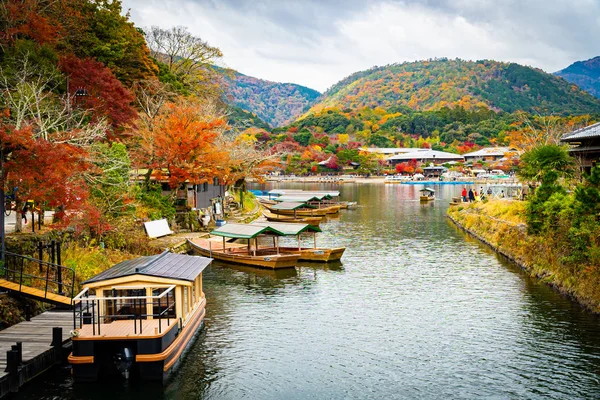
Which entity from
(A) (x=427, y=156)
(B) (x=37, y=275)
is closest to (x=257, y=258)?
(B) (x=37, y=275)

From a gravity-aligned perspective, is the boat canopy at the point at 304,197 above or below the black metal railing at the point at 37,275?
above

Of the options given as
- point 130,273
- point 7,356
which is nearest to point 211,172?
point 130,273

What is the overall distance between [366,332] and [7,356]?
39.3 feet

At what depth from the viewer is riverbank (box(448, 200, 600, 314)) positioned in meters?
23.1

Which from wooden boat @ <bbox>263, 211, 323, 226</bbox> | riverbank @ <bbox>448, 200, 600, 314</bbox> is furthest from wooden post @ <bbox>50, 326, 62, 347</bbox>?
wooden boat @ <bbox>263, 211, 323, 226</bbox>

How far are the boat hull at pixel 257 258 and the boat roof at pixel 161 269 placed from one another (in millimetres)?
10625

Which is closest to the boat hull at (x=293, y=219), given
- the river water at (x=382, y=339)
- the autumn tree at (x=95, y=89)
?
the autumn tree at (x=95, y=89)

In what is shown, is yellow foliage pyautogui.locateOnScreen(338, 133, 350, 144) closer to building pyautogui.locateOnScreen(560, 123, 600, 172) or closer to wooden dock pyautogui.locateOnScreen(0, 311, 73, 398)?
building pyautogui.locateOnScreen(560, 123, 600, 172)

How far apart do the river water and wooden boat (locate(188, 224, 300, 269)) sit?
708mm

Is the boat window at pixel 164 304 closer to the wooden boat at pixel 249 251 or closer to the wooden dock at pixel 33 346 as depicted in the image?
the wooden dock at pixel 33 346

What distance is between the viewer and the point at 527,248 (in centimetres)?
3166

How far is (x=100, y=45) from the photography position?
49.6 m

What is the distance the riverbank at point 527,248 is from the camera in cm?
2308

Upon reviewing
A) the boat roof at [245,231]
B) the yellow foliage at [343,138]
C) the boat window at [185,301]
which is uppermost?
the yellow foliage at [343,138]
